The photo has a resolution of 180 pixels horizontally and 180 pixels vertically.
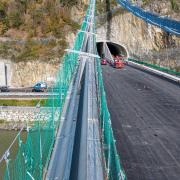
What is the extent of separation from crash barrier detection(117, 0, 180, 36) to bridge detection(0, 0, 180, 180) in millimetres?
12374

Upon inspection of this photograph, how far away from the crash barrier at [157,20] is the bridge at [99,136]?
40.6ft

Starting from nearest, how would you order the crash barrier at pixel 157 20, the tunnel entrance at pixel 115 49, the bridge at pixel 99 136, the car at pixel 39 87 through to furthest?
1. the bridge at pixel 99 136
2. the crash barrier at pixel 157 20
3. the car at pixel 39 87
4. the tunnel entrance at pixel 115 49

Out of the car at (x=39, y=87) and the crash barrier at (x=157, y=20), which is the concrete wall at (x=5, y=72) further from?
the crash barrier at (x=157, y=20)

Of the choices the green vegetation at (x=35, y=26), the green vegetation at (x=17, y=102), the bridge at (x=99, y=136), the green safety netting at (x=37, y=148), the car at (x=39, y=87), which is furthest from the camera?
the green vegetation at (x=35, y=26)

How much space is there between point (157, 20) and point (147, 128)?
88.3ft

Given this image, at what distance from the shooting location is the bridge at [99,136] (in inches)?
338

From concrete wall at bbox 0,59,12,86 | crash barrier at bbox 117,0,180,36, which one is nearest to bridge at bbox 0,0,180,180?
crash barrier at bbox 117,0,180,36

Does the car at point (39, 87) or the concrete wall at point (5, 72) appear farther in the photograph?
the concrete wall at point (5, 72)

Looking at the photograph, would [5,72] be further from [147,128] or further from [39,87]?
[147,128]

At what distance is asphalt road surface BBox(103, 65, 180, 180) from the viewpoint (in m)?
9.65

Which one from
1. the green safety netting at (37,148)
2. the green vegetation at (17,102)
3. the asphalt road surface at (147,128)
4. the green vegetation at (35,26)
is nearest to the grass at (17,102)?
the green vegetation at (17,102)

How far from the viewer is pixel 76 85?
61.7 ft

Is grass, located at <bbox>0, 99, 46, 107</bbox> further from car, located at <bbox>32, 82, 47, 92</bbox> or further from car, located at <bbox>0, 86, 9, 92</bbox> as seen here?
car, located at <bbox>0, 86, 9, 92</bbox>

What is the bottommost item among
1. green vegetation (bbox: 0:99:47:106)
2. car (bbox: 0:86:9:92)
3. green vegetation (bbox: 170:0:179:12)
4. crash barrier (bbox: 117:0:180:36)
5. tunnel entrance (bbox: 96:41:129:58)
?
green vegetation (bbox: 0:99:47:106)
